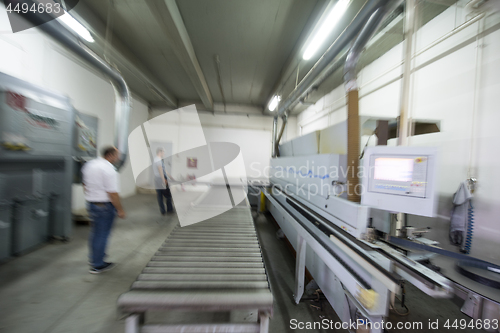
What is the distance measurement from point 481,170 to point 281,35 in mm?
3173

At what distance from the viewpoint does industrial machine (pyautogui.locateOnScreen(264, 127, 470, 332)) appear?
995mm

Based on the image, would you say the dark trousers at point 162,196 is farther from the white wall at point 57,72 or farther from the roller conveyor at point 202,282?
the roller conveyor at point 202,282

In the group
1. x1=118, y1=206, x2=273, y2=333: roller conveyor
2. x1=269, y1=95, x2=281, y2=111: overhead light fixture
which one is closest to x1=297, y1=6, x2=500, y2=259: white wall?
x1=118, y1=206, x2=273, y2=333: roller conveyor

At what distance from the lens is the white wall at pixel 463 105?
182cm

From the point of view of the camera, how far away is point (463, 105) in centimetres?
207

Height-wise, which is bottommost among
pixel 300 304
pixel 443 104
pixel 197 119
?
pixel 300 304

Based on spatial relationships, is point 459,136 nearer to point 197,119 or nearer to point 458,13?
point 458,13

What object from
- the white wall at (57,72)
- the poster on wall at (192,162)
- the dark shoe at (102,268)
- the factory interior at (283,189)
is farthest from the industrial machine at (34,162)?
the poster on wall at (192,162)

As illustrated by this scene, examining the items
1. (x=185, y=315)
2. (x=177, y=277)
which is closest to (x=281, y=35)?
(x=177, y=277)

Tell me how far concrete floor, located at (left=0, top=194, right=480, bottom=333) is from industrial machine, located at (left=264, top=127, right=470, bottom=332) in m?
0.38

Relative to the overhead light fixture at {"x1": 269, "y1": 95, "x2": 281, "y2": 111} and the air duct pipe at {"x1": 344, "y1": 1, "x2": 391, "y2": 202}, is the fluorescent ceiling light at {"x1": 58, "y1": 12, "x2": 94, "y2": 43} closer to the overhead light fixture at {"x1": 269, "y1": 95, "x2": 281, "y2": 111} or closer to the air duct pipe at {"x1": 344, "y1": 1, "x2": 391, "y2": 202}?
the air duct pipe at {"x1": 344, "y1": 1, "x2": 391, "y2": 202}

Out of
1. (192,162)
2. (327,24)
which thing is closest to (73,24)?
(327,24)

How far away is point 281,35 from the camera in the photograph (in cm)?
320

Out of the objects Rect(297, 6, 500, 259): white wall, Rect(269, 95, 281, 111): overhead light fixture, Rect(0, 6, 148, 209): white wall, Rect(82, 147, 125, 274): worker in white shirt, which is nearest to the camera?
Rect(297, 6, 500, 259): white wall
